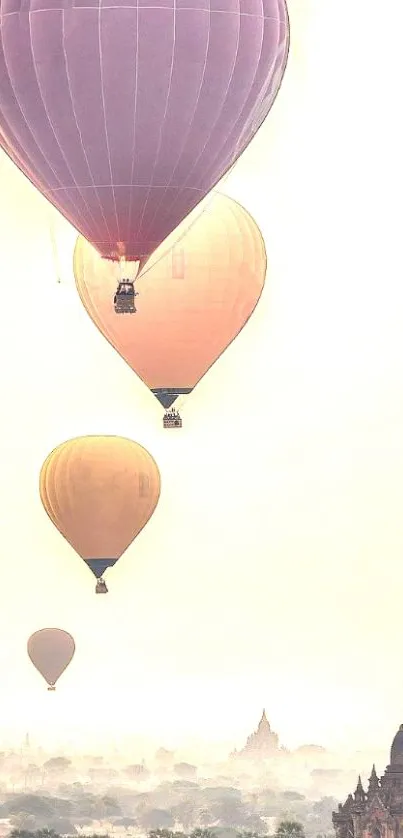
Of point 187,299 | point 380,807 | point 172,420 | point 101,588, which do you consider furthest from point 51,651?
point 187,299

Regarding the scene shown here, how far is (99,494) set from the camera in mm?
42594

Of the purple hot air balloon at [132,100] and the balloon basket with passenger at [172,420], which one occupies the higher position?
the purple hot air balloon at [132,100]

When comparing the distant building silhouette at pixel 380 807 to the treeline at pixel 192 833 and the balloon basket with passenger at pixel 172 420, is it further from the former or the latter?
the balloon basket with passenger at pixel 172 420

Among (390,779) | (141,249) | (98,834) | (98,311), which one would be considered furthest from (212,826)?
(141,249)

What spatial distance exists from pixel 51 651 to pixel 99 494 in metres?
12.3

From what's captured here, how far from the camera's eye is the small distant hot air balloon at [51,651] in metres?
53.7

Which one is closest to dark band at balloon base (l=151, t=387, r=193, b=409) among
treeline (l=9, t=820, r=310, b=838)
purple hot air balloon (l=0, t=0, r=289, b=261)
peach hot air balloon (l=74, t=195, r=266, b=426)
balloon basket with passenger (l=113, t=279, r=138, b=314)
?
peach hot air balloon (l=74, t=195, r=266, b=426)

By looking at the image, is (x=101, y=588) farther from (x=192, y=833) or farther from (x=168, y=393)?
(x=192, y=833)

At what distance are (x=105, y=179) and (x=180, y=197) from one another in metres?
1.03

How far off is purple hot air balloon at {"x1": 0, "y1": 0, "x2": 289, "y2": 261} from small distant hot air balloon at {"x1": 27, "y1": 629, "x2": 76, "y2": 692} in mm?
23752

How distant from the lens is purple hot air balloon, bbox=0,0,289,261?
1112 inches

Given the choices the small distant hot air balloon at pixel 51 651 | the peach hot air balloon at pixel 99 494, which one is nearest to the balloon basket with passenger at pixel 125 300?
the peach hot air balloon at pixel 99 494

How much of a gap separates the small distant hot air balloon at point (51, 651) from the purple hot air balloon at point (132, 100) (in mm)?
23752

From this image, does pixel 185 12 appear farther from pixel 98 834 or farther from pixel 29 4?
pixel 98 834
